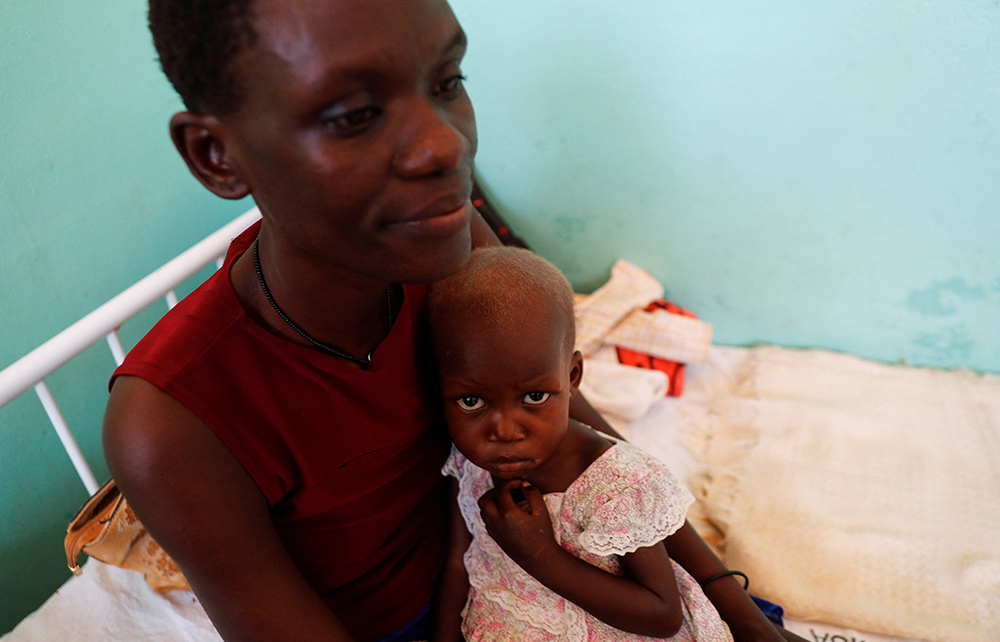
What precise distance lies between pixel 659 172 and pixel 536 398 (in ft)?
4.11

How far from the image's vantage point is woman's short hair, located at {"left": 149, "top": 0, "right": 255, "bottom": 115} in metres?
0.62

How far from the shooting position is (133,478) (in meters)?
0.72

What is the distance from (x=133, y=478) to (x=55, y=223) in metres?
0.96

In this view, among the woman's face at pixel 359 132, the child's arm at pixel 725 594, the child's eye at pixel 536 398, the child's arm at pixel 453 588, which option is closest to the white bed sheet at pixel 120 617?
the child's arm at pixel 725 594

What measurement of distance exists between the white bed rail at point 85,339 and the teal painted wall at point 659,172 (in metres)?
0.32

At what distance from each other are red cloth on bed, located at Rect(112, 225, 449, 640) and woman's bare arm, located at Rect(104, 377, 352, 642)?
2 cm

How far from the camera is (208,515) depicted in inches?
29.4

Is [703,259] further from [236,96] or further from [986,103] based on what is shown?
[236,96]

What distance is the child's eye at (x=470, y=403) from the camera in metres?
0.98

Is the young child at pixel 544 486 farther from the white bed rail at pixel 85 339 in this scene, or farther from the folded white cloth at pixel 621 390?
the folded white cloth at pixel 621 390

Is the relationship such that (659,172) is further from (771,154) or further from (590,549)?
(590,549)

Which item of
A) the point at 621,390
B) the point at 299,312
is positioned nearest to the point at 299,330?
the point at 299,312

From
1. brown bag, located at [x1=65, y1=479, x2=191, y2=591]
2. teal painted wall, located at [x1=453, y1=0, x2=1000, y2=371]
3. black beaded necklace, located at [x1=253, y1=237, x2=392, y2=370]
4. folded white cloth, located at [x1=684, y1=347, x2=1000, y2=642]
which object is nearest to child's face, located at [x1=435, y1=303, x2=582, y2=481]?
black beaded necklace, located at [x1=253, y1=237, x2=392, y2=370]

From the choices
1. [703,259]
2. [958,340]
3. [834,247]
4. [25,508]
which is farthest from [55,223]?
[958,340]
